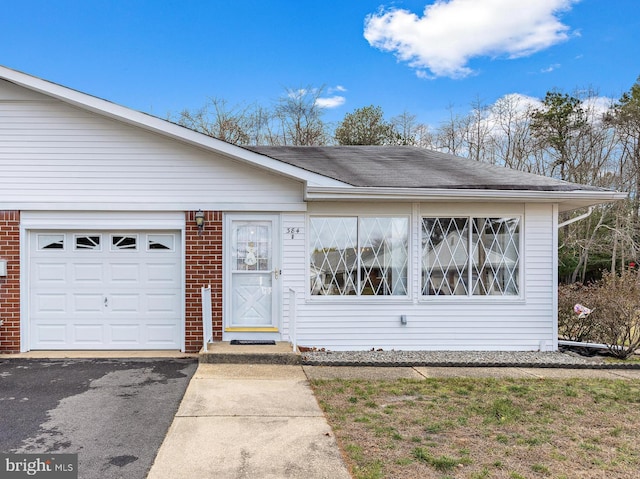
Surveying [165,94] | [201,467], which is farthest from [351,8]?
[201,467]

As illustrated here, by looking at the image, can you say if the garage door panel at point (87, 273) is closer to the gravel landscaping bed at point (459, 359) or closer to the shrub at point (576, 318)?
the gravel landscaping bed at point (459, 359)

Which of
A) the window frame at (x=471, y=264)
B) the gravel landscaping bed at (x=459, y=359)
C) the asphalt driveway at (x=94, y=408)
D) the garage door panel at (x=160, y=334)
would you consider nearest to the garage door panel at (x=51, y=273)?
the asphalt driveway at (x=94, y=408)

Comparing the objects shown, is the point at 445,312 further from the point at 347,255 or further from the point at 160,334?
the point at 160,334

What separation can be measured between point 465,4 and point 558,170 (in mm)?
9749

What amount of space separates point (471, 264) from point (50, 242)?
6980 mm

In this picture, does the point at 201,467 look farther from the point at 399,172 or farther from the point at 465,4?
the point at 465,4

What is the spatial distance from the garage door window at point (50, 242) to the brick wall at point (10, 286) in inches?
12.2

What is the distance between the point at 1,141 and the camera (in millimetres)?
6930

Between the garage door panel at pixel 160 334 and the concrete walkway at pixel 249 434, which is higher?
the garage door panel at pixel 160 334

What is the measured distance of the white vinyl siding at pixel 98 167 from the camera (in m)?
6.94

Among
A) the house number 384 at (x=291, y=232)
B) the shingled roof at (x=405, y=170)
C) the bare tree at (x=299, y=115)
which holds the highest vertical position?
the bare tree at (x=299, y=115)

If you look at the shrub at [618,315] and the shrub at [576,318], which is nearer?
the shrub at [618,315]

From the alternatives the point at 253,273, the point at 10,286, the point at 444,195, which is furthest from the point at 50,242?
the point at 444,195

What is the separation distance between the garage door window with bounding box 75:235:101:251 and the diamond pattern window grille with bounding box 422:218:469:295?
5410 mm
